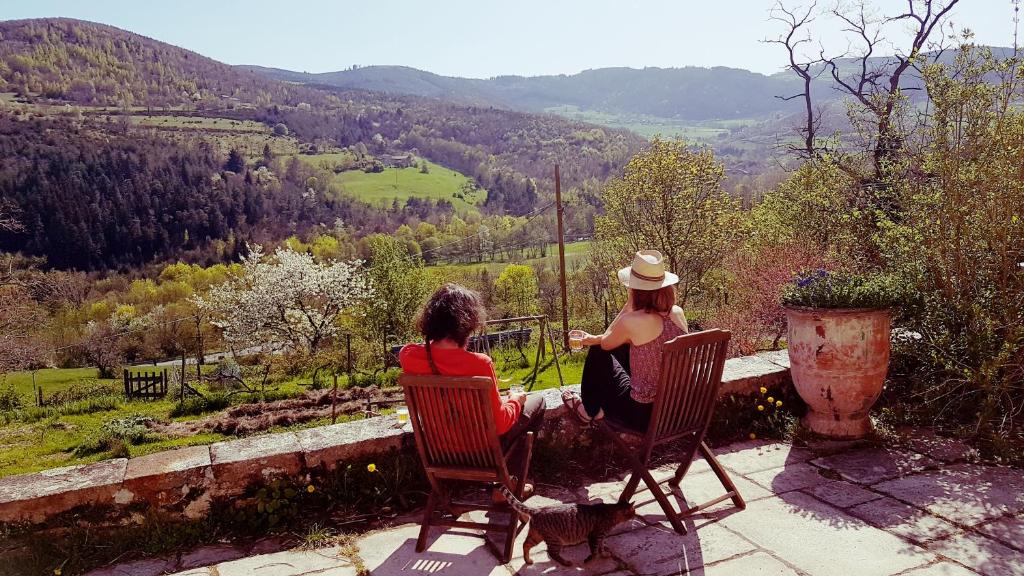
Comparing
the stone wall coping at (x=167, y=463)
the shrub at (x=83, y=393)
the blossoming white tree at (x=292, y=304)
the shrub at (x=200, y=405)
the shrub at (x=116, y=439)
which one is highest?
the stone wall coping at (x=167, y=463)

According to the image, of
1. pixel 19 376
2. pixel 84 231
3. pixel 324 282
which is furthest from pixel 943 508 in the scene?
pixel 84 231

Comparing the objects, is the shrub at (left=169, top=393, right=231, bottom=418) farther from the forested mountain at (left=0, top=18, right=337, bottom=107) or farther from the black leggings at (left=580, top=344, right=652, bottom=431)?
the forested mountain at (left=0, top=18, right=337, bottom=107)

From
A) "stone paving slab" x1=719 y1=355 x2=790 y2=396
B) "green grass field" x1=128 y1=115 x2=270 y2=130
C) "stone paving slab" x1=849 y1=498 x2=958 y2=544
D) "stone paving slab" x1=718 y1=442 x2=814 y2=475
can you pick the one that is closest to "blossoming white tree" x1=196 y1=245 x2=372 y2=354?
"stone paving slab" x1=719 y1=355 x2=790 y2=396

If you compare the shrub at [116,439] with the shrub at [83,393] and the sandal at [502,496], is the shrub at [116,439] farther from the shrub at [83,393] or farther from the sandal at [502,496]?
the sandal at [502,496]

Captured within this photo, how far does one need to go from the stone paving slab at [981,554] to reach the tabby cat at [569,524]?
4.30ft

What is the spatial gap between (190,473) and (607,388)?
201 centimetres

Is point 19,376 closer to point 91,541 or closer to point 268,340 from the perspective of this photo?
point 268,340

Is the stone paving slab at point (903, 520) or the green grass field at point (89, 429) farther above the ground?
the stone paving slab at point (903, 520)

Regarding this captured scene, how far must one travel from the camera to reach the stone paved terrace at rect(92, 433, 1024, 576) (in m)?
2.59

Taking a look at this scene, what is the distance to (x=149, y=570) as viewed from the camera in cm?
273

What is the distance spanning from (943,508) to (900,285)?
1.42 meters

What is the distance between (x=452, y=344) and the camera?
2811 millimetres

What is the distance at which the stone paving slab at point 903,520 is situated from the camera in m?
2.78

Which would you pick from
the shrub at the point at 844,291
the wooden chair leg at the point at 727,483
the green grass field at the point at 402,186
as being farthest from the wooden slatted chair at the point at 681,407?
the green grass field at the point at 402,186
